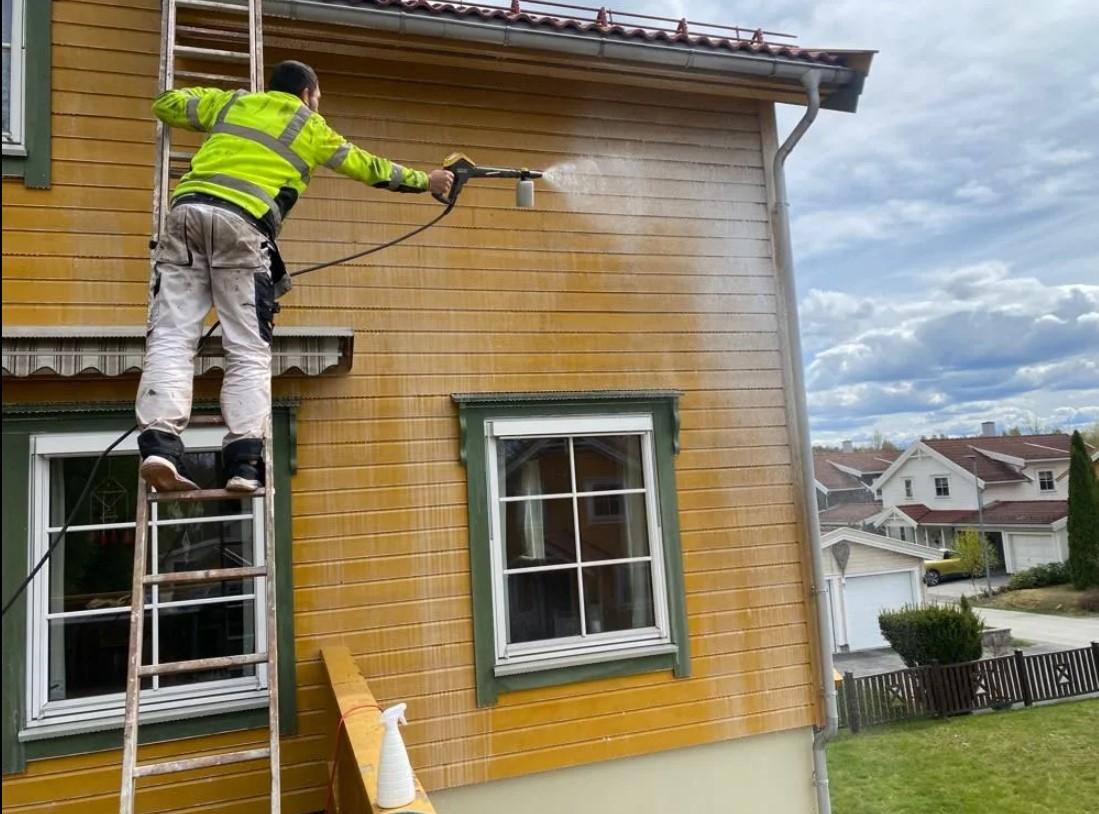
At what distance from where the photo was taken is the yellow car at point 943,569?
16688 millimetres

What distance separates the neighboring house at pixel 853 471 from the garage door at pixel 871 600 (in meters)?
2.66

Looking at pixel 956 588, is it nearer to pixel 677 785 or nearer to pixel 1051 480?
pixel 1051 480

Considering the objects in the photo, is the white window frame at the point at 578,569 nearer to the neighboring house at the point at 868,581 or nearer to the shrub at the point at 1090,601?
the neighboring house at the point at 868,581

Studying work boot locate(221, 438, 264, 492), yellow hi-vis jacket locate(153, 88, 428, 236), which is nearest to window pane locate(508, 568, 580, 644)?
work boot locate(221, 438, 264, 492)

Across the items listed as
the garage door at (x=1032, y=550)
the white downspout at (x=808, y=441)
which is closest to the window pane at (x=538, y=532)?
the white downspout at (x=808, y=441)

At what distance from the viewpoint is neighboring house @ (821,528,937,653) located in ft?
51.4

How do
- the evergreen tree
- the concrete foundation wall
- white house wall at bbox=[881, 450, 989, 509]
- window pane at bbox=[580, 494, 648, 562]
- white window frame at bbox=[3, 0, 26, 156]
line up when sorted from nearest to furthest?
white window frame at bbox=[3, 0, 26, 156]
the concrete foundation wall
window pane at bbox=[580, 494, 648, 562]
the evergreen tree
white house wall at bbox=[881, 450, 989, 509]

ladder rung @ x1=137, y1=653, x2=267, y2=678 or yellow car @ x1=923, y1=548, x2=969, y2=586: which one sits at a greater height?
ladder rung @ x1=137, y1=653, x2=267, y2=678

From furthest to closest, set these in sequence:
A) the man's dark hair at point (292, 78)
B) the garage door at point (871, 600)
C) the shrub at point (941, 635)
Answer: the garage door at point (871, 600) → the shrub at point (941, 635) → the man's dark hair at point (292, 78)

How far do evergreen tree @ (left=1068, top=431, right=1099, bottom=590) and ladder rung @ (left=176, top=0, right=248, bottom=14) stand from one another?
1779cm

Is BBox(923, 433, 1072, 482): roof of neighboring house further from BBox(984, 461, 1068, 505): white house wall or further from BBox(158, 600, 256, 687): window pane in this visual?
BBox(158, 600, 256, 687): window pane

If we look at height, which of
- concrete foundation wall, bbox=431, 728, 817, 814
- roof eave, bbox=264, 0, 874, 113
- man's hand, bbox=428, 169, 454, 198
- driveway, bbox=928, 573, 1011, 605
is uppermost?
roof eave, bbox=264, 0, 874, 113

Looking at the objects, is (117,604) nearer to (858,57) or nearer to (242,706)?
(242,706)

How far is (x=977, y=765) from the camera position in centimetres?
1023
